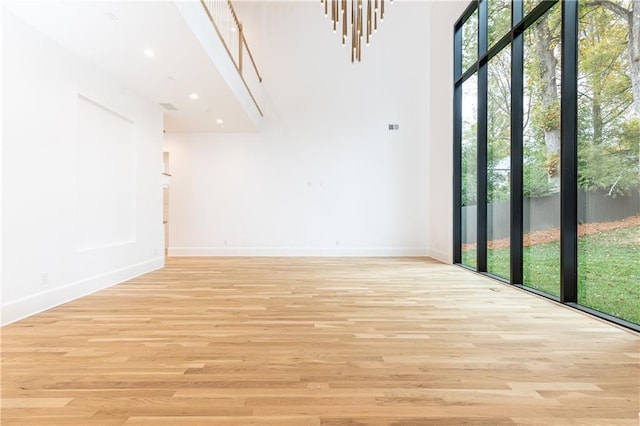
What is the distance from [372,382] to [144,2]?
359 centimetres

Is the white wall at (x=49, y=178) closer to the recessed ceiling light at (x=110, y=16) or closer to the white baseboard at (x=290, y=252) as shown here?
the recessed ceiling light at (x=110, y=16)

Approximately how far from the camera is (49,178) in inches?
142

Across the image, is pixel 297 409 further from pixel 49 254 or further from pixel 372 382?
pixel 49 254

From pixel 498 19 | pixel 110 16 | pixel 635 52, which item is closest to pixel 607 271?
pixel 635 52

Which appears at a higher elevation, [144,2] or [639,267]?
[144,2]

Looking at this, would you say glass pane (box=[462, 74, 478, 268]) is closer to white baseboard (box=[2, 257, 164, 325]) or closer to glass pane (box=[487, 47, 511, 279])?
glass pane (box=[487, 47, 511, 279])

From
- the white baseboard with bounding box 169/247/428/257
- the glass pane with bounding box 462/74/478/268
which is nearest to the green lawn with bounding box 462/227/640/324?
the glass pane with bounding box 462/74/478/268

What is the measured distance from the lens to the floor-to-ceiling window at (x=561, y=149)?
9.69 ft

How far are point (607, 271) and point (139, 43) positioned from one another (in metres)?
5.30

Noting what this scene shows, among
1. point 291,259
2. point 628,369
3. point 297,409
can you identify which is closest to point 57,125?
point 297,409

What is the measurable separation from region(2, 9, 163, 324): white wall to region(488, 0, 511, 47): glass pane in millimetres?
5561

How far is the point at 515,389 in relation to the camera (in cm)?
184

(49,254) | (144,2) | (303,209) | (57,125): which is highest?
(144,2)

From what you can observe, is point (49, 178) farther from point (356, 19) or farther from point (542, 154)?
point (542, 154)
